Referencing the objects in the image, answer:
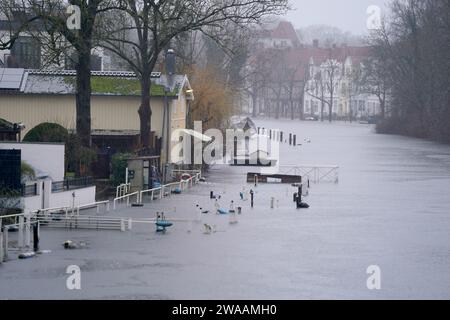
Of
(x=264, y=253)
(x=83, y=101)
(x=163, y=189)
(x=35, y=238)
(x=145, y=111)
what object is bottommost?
(x=264, y=253)

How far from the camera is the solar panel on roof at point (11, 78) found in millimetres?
42750

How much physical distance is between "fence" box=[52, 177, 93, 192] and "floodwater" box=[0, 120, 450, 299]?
133cm

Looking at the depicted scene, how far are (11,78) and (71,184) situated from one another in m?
14.6

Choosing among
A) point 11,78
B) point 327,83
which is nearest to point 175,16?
point 11,78

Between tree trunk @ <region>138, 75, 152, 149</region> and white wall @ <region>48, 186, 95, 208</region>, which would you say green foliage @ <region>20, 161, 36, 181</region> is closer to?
white wall @ <region>48, 186, 95, 208</region>

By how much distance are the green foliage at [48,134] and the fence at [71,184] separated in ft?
9.67

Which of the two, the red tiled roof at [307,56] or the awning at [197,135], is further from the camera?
the red tiled roof at [307,56]

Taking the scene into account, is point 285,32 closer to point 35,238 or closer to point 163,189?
point 163,189

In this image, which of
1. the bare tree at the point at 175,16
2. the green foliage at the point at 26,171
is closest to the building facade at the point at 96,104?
the bare tree at the point at 175,16

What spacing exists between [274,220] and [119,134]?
585 inches

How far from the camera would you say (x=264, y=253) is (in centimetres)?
2298

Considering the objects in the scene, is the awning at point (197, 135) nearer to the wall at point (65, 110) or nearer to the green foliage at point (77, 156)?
the wall at point (65, 110)

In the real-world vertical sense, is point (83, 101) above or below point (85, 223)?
above

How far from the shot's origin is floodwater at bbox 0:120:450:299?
18797 millimetres
